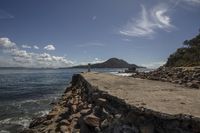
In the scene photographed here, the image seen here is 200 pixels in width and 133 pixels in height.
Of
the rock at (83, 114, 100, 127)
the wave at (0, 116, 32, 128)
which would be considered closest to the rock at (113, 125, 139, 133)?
the rock at (83, 114, 100, 127)

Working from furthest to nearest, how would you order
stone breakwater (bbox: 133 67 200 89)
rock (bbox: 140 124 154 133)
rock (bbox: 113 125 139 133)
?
stone breakwater (bbox: 133 67 200 89)
rock (bbox: 113 125 139 133)
rock (bbox: 140 124 154 133)

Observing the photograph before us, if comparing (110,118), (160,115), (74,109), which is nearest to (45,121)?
(74,109)

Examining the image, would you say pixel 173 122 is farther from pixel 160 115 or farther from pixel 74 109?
pixel 74 109

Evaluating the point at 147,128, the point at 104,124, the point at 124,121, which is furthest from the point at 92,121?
the point at 147,128

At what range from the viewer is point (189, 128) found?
4.87 meters

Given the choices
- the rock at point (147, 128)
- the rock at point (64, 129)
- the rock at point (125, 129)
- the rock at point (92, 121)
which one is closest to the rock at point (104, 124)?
the rock at point (92, 121)

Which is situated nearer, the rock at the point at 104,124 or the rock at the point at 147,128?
the rock at the point at 147,128

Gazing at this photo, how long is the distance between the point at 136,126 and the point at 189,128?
1.02 m

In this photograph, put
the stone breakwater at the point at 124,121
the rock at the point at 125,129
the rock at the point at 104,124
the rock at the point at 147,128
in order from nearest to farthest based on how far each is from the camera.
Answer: the stone breakwater at the point at 124,121 → the rock at the point at 147,128 → the rock at the point at 125,129 → the rock at the point at 104,124

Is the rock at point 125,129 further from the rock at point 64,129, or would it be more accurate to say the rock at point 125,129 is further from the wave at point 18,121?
the wave at point 18,121

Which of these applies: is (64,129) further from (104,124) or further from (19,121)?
(19,121)

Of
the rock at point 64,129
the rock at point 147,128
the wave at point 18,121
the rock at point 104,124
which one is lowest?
the wave at point 18,121

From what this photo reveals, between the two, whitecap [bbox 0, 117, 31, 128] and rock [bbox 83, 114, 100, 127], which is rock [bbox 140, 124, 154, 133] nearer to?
rock [bbox 83, 114, 100, 127]

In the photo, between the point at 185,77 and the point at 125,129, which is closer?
the point at 125,129
